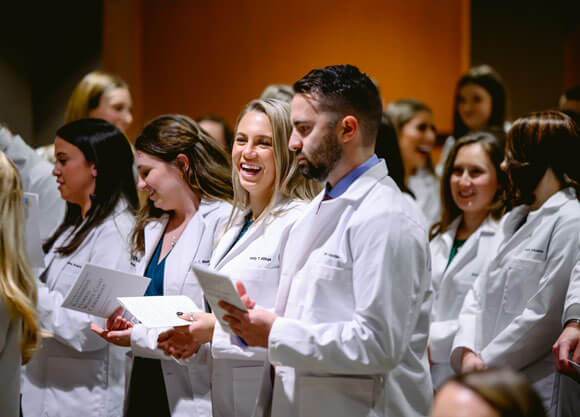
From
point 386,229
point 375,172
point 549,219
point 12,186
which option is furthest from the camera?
point 549,219

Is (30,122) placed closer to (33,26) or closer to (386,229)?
(33,26)

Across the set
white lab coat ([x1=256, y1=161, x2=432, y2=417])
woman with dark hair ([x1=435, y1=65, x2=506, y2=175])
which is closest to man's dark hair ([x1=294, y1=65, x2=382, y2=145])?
white lab coat ([x1=256, y1=161, x2=432, y2=417])

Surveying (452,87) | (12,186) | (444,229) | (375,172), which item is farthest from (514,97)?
(12,186)

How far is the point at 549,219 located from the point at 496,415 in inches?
56.0

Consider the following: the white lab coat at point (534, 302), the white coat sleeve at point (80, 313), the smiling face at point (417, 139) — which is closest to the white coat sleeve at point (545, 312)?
the white lab coat at point (534, 302)

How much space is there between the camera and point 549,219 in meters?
2.40

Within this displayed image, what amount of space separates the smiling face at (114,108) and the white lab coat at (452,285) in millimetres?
2137

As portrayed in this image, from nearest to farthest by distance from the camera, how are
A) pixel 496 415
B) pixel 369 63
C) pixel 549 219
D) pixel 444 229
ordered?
pixel 496 415
pixel 549 219
pixel 444 229
pixel 369 63

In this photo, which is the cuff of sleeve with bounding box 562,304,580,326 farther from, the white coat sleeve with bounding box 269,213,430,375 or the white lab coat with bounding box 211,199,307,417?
the white lab coat with bounding box 211,199,307,417

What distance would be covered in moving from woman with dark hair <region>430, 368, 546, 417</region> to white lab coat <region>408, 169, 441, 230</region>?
2.98m

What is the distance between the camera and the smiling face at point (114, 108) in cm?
392

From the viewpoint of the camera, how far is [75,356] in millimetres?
2738

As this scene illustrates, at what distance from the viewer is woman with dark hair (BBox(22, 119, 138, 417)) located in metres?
2.68

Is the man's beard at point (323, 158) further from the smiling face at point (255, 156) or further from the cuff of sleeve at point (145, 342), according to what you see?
the cuff of sleeve at point (145, 342)
